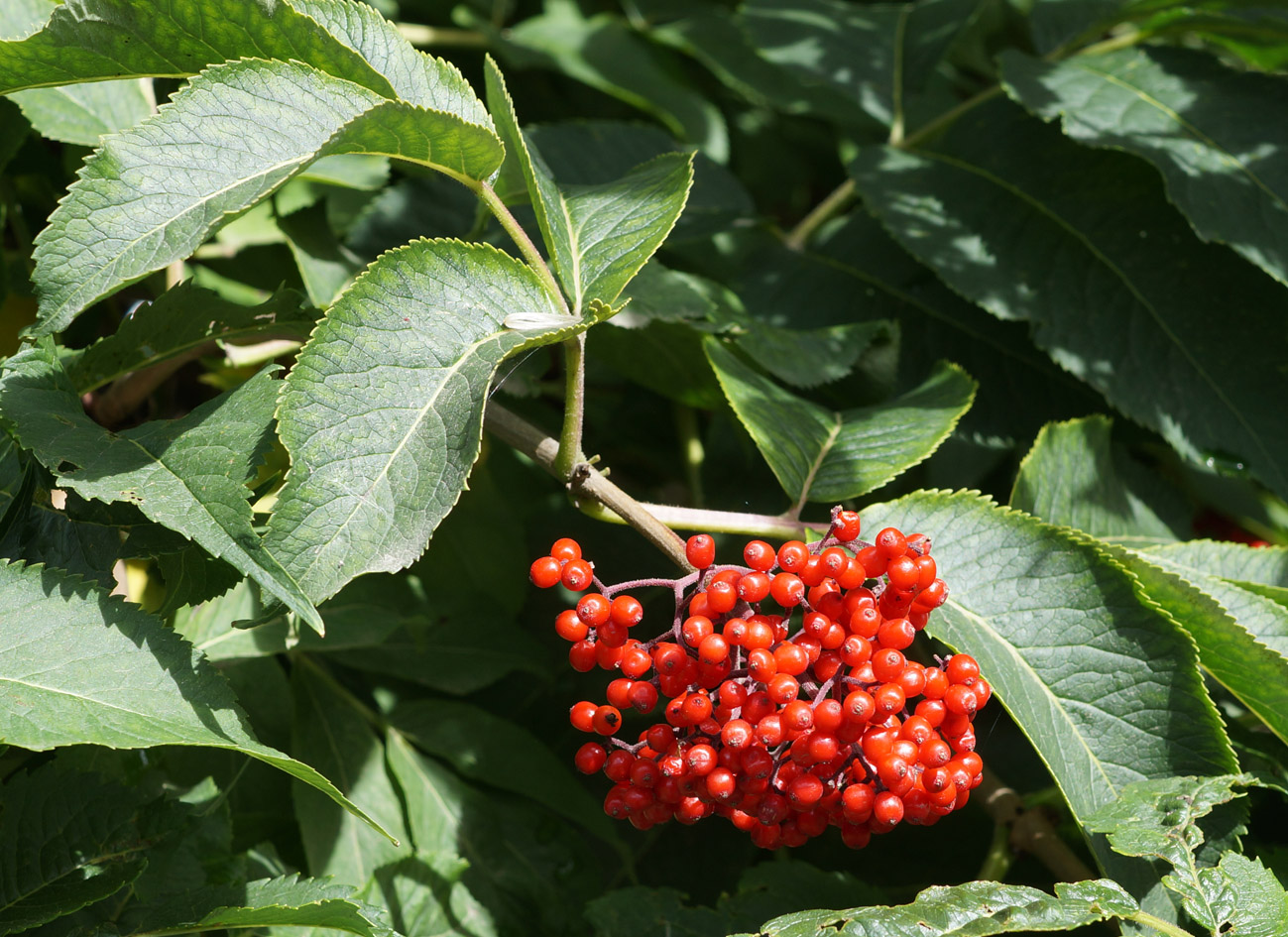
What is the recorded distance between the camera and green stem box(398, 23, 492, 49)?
2.27 meters

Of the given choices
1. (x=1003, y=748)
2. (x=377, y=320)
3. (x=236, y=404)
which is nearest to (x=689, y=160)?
(x=377, y=320)

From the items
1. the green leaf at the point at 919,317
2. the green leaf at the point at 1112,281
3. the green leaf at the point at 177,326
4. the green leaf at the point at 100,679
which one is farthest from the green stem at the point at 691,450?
the green leaf at the point at 100,679

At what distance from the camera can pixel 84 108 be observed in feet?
4.93

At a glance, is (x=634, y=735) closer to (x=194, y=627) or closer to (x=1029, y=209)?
(x=194, y=627)

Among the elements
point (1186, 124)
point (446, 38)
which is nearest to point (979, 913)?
point (1186, 124)

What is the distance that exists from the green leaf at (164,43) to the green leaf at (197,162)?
0.11 feet

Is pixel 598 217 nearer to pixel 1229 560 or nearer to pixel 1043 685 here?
pixel 1043 685

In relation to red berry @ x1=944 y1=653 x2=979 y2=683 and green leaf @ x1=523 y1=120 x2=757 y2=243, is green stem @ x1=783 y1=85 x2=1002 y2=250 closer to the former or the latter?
green leaf @ x1=523 y1=120 x2=757 y2=243

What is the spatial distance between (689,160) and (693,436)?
2.49 feet

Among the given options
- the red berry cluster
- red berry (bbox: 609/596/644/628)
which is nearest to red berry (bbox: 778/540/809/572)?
the red berry cluster

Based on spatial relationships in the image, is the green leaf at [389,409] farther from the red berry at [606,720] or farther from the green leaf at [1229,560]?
the green leaf at [1229,560]

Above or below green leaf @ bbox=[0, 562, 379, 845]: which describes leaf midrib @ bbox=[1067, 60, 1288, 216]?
above

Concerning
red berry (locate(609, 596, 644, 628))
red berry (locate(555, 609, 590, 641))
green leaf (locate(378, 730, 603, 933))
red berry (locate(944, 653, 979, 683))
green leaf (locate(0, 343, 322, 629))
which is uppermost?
green leaf (locate(0, 343, 322, 629))

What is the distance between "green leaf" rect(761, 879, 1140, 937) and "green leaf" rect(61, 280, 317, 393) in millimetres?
912
